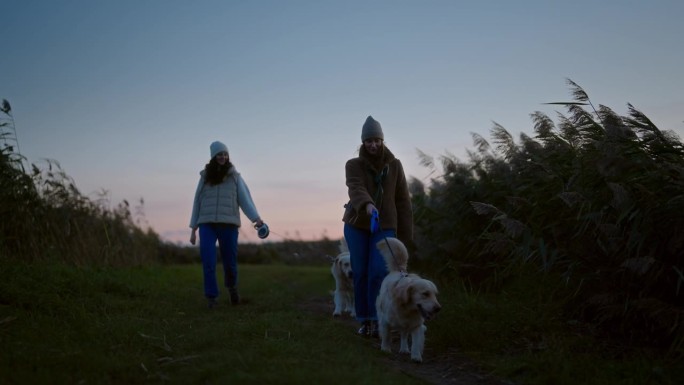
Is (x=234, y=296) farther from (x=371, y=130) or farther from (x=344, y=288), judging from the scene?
(x=371, y=130)

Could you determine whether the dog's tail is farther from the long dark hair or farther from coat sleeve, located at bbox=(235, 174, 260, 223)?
the long dark hair

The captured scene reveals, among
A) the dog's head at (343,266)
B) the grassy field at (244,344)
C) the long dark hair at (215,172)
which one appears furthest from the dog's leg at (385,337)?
the long dark hair at (215,172)

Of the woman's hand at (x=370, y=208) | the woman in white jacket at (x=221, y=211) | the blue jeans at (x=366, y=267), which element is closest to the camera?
the woman's hand at (x=370, y=208)

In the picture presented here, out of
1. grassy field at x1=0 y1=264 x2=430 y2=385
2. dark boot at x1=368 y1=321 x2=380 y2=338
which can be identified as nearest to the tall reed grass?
dark boot at x1=368 y1=321 x2=380 y2=338

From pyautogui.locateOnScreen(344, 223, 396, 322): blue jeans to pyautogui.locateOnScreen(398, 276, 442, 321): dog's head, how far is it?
99 cm

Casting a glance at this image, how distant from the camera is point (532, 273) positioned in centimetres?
709

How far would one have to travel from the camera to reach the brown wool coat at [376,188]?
7020 millimetres

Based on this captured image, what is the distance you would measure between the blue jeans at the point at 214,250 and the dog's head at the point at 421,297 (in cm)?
401

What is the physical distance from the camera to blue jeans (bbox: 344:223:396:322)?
276 inches

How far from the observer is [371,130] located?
23.3 feet

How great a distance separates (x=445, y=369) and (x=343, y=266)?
3.65m

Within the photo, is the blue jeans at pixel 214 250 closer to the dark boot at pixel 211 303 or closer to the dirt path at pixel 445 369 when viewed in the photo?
the dark boot at pixel 211 303

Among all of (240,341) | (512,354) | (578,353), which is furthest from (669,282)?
(240,341)

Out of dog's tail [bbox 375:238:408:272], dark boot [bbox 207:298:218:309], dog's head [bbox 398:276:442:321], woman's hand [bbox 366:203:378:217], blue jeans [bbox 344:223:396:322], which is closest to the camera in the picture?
dog's head [bbox 398:276:442:321]
